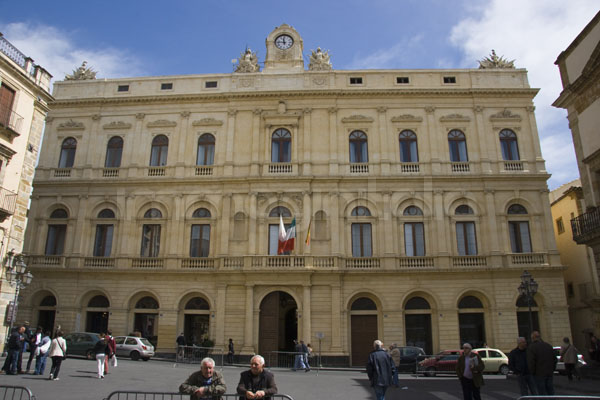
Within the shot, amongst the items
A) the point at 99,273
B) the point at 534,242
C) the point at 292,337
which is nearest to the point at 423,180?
the point at 534,242

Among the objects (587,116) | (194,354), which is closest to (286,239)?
(194,354)

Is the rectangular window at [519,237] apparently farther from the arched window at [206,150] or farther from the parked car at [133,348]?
the parked car at [133,348]

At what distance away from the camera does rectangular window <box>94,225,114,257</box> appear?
1171 inches

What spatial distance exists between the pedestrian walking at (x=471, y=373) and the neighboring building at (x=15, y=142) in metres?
17.7

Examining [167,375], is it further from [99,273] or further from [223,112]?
[223,112]

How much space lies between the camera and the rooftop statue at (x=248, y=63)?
3260 centimetres

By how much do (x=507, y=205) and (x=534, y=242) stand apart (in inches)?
106

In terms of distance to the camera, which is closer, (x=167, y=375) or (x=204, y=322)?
(x=167, y=375)

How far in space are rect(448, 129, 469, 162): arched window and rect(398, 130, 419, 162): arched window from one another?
2.27m

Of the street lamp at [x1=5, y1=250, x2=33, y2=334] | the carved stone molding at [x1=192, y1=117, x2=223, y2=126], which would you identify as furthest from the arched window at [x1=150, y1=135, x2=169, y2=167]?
the street lamp at [x1=5, y1=250, x2=33, y2=334]

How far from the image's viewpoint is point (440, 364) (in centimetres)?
2189

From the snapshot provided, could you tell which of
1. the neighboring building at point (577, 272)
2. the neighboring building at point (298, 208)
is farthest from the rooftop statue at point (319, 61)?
the neighboring building at point (577, 272)

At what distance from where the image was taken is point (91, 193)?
99.9 ft

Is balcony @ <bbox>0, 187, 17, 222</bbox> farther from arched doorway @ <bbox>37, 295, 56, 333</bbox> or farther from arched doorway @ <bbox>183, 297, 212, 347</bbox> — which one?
arched doorway @ <bbox>183, 297, 212, 347</bbox>
